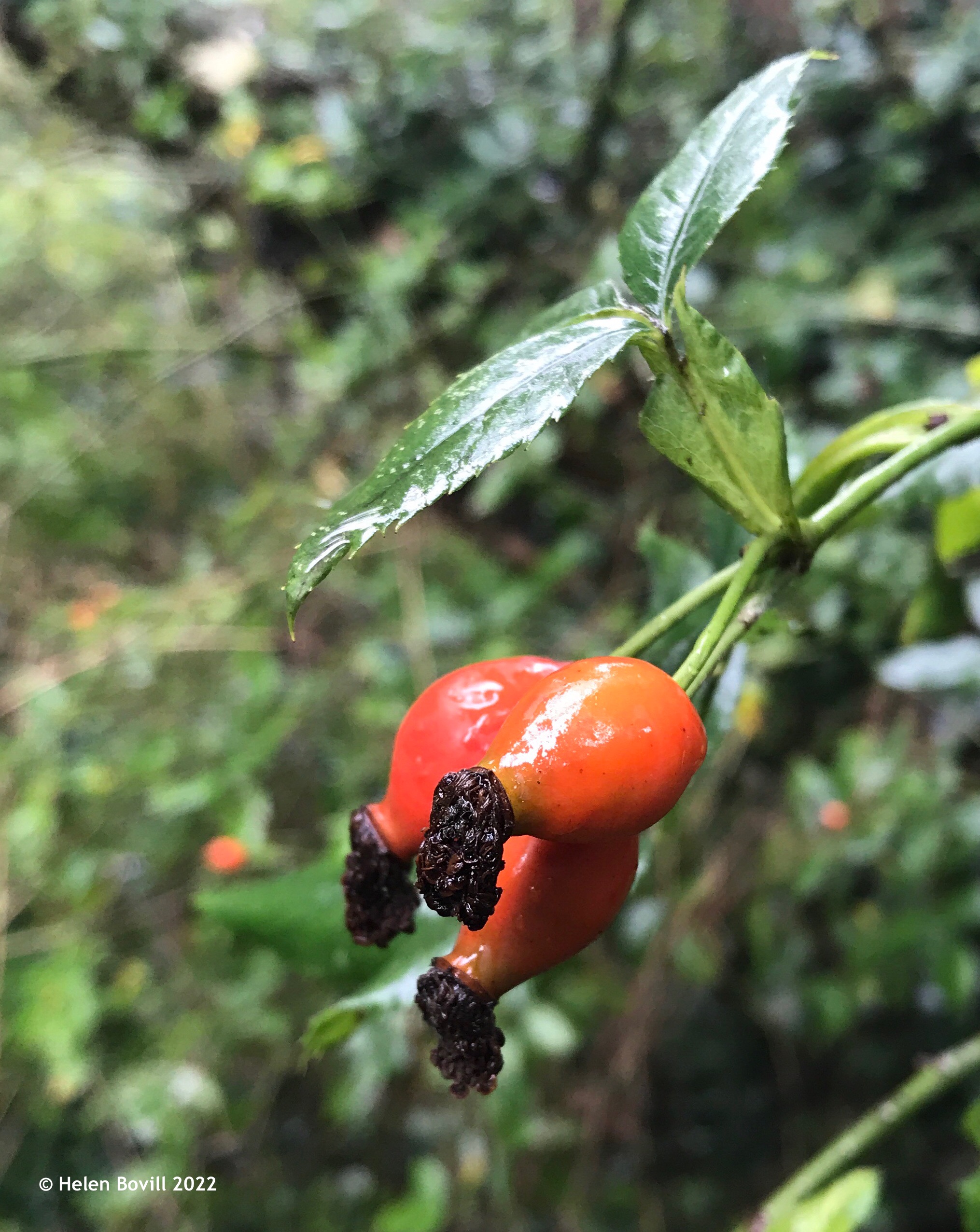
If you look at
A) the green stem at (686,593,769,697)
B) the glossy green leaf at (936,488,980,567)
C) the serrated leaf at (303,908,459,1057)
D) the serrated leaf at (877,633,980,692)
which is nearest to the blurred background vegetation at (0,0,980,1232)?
the serrated leaf at (877,633,980,692)

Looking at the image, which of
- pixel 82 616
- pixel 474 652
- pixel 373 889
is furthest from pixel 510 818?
pixel 82 616

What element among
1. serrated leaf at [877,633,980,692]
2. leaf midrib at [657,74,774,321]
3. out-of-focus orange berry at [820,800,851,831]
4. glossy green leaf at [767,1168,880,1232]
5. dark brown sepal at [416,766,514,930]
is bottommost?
out-of-focus orange berry at [820,800,851,831]

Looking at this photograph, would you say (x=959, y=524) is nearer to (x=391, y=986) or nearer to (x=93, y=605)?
(x=391, y=986)

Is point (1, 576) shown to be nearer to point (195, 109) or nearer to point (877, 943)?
point (195, 109)

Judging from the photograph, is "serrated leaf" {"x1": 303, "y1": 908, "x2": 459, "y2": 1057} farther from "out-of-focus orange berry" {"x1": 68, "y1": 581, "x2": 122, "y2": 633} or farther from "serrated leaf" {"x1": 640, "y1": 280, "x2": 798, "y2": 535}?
"out-of-focus orange berry" {"x1": 68, "y1": 581, "x2": 122, "y2": 633}

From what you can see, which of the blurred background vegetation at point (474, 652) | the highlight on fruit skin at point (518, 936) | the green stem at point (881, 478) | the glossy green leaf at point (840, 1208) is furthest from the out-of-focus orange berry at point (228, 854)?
the green stem at point (881, 478)

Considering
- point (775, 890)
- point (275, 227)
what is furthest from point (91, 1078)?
point (275, 227)
